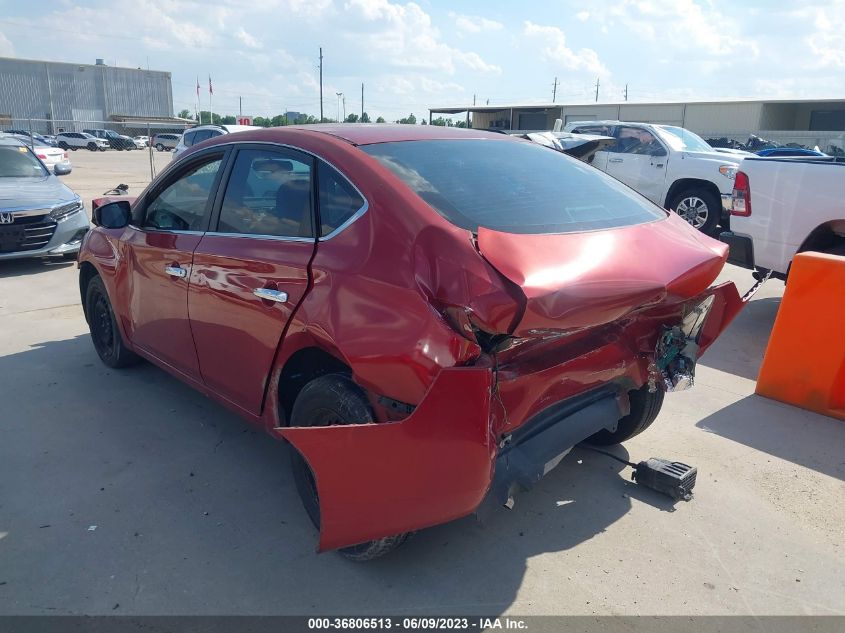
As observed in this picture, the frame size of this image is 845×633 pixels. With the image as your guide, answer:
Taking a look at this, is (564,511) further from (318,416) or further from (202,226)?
(202,226)

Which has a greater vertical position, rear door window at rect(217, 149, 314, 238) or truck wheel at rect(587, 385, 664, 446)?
rear door window at rect(217, 149, 314, 238)

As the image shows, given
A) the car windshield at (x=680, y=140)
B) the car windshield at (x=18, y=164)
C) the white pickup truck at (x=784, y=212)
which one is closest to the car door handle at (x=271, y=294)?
the white pickup truck at (x=784, y=212)

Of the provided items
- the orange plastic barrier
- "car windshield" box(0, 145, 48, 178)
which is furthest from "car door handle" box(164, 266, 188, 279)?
"car windshield" box(0, 145, 48, 178)

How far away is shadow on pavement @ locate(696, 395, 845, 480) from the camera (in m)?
3.87

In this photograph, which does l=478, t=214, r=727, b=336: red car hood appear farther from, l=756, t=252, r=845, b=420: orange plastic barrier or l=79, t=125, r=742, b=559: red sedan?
l=756, t=252, r=845, b=420: orange plastic barrier

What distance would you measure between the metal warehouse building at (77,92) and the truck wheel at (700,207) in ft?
206

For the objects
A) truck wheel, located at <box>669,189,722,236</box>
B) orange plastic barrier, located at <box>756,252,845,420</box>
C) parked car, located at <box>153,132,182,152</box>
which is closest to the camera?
orange plastic barrier, located at <box>756,252,845,420</box>

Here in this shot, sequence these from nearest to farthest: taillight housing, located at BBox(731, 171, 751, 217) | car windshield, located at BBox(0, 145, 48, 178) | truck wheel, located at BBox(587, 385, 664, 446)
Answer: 1. truck wheel, located at BBox(587, 385, 664, 446)
2. taillight housing, located at BBox(731, 171, 751, 217)
3. car windshield, located at BBox(0, 145, 48, 178)

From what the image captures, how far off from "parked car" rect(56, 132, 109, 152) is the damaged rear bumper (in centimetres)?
5479

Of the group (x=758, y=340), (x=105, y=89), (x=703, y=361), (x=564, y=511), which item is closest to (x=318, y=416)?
(x=564, y=511)

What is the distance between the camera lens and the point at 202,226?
3602 millimetres

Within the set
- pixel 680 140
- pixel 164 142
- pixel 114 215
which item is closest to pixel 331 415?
pixel 114 215

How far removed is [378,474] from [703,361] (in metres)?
4.04

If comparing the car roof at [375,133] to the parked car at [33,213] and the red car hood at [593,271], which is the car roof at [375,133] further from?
the parked car at [33,213]
